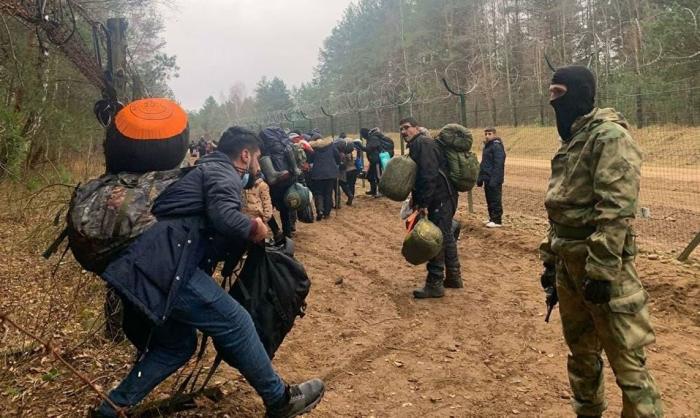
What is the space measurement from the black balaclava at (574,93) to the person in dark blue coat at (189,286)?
1.69m

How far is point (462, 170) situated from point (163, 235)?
3.67m

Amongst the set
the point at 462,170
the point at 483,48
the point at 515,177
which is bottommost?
the point at 515,177

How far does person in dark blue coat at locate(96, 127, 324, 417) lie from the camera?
2.30m

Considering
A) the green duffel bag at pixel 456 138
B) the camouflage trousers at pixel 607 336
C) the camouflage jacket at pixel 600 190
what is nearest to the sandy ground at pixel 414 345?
the camouflage trousers at pixel 607 336

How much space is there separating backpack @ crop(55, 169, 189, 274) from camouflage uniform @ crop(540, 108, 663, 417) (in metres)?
2.01

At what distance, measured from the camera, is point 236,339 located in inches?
99.3

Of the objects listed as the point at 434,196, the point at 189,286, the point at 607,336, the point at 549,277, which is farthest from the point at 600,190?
the point at 434,196

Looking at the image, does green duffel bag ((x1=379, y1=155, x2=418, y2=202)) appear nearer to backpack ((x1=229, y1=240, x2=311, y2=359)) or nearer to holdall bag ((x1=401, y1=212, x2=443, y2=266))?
holdall bag ((x1=401, y1=212, x2=443, y2=266))

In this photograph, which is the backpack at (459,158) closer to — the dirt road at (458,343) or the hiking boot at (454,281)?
the hiking boot at (454,281)

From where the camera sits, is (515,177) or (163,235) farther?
(515,177)

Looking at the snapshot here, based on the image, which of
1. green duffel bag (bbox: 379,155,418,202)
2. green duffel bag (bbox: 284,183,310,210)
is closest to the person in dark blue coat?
green duffel bag (bbox: 379,155,418,202)

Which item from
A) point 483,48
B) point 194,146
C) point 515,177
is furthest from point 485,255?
point 483,48

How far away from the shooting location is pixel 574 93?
9.11 ft

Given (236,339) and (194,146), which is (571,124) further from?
(194,146)
